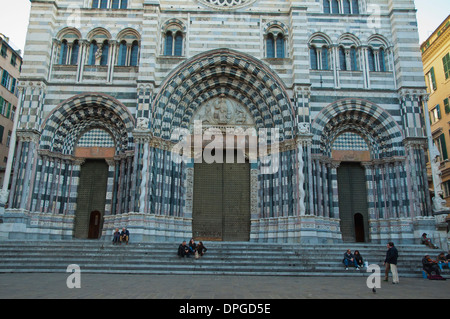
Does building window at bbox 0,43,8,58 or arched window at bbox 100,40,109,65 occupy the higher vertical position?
building window at bbox 0,43,8,58

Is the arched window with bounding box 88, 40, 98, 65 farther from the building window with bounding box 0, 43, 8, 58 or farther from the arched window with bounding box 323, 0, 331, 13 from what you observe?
the arched window with bounding box 323, 0, 331, 13

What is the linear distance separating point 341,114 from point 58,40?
17.5 meters

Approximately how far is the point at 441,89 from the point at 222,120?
1877 cm

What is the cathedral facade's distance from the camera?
20.6m

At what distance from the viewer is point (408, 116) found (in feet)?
70.1

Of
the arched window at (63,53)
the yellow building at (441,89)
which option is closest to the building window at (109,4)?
the arched window at (63,53)

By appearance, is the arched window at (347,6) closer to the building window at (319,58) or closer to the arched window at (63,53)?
the building window at (319,58)

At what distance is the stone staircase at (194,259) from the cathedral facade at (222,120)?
2838mm

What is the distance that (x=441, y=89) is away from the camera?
97.5 ft

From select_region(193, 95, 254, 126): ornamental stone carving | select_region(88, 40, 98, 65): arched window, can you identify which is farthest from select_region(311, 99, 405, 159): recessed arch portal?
select_region(88, 40, 98, 65): arched window

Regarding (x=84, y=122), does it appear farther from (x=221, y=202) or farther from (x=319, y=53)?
(x=319, y=53)

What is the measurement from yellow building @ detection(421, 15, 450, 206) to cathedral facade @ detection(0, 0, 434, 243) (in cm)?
822

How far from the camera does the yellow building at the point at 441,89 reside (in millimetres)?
28828
